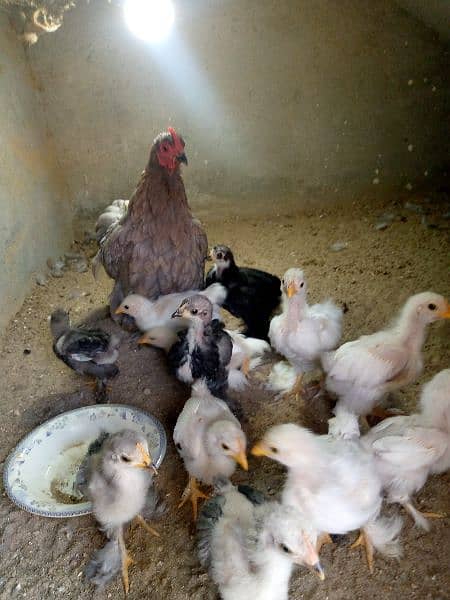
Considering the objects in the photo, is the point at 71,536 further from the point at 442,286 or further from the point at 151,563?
the point at 442,286

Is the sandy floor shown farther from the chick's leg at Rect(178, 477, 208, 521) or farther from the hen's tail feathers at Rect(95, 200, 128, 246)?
the hen's tail feathers at Rect(95, 200, 128, 246)

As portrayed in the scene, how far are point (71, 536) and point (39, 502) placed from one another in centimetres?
22

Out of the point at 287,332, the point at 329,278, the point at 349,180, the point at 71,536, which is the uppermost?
the point at 349,180

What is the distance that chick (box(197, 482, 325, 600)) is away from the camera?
155 centimetres

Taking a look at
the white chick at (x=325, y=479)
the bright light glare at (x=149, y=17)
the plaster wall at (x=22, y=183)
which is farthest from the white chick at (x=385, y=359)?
the bright light glare at (x=149, y=17)

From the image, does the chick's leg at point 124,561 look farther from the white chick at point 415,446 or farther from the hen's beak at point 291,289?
the hen's beak at point 291,289

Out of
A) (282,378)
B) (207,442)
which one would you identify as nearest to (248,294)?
(282,378)

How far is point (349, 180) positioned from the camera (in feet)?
15.3

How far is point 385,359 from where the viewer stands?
2416mm

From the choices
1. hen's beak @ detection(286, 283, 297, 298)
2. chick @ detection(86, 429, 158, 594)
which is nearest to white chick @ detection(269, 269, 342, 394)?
hen's beak @ detection(286, 283, 297, 298)

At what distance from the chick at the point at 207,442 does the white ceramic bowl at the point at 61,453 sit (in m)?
0.14

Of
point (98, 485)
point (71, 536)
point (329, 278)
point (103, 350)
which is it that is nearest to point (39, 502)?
point (71, 536)

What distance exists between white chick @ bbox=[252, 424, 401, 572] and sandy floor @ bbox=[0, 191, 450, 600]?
12.2 inches

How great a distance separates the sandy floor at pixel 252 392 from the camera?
6.58 ft
